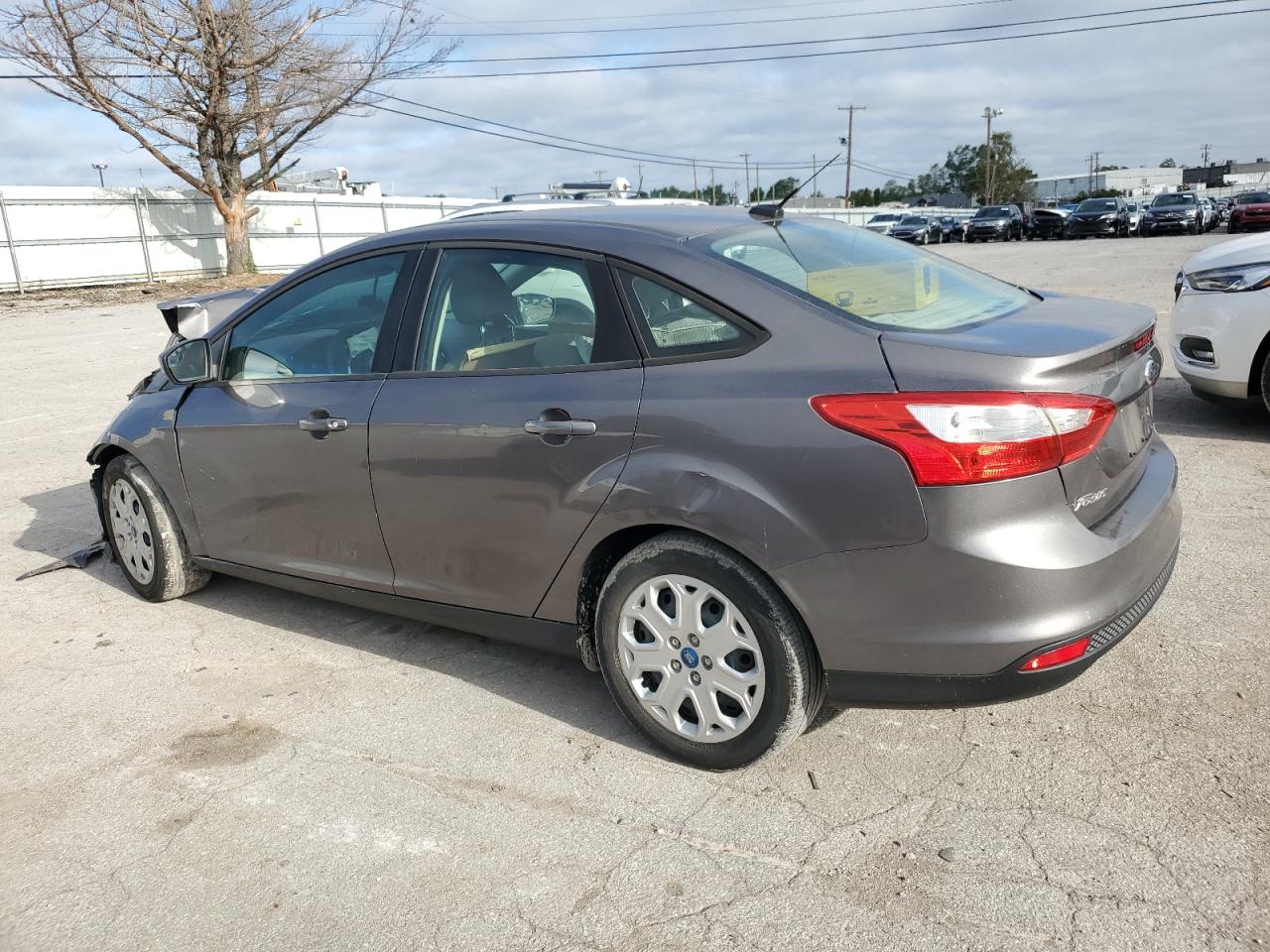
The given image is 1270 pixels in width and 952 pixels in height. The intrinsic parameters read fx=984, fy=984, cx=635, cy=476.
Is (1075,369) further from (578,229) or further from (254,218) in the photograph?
(254,218)

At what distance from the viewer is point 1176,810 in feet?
8.75

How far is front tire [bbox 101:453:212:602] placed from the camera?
176 inches

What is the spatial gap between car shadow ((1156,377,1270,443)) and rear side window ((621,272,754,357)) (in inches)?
192

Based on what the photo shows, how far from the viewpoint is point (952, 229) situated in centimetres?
4512

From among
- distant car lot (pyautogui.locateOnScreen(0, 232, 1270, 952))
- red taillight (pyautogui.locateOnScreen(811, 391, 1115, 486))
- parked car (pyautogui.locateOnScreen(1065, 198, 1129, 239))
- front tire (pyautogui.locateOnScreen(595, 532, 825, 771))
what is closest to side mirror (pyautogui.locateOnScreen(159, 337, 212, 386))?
distant car lot (pyautogui.locateOnScreen(0, 232, 1270, 952))

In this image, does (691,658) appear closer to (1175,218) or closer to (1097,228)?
(1097,228)

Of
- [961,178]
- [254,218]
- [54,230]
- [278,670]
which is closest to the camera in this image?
[278,670]

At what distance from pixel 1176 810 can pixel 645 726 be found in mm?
1497

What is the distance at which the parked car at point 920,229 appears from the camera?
42.0 metres

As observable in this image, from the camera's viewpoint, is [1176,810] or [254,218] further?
[254,218]

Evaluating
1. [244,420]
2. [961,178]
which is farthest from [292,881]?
[961,178]

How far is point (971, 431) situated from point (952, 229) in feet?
152

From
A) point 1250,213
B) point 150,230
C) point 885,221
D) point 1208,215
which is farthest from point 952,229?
point 150,230

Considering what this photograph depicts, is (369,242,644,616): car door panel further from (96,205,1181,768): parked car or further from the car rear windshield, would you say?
the car rear windshield
